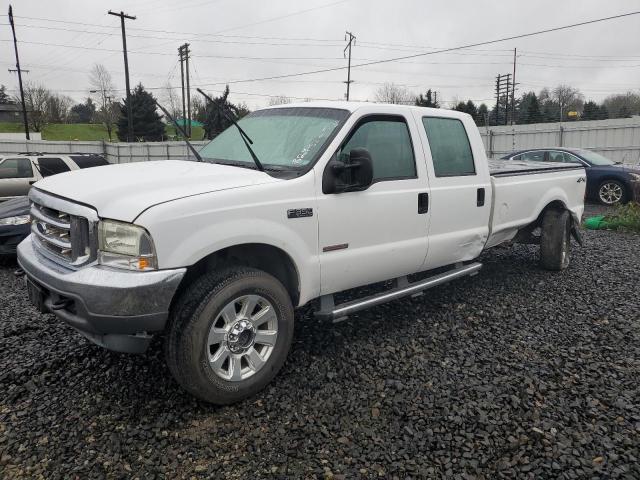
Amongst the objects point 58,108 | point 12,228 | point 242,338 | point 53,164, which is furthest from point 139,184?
point 58,108

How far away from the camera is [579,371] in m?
3.48

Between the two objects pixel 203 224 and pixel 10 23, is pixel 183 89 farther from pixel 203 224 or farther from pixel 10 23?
pixel 203 224

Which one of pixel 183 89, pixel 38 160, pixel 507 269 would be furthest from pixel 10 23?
pixel 507 269

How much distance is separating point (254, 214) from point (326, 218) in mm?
580

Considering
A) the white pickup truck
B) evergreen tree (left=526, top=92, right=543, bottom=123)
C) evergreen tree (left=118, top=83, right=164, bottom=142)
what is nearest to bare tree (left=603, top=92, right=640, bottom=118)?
evergreen tree (left=526, top=92, right=543, bottom=123)

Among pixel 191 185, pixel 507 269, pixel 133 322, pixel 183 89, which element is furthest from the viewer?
pixel 183 89

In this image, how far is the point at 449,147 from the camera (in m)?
4.45

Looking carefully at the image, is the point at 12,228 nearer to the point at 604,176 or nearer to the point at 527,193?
the point at 527,193

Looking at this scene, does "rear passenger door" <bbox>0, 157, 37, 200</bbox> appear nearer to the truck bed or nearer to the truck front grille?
the truck front grille

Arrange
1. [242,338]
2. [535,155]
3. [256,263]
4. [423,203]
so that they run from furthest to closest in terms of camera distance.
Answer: [535,155] < [423,203] < [256,263] < [242,338]

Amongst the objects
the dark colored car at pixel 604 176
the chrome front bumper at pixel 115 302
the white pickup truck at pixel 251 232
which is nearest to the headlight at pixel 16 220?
the white pickup truck at pixel 251 232

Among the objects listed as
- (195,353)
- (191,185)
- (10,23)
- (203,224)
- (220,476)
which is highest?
(10,23)

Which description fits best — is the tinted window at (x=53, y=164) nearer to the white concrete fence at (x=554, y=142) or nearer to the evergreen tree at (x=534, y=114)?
the white concrete fence at (x=554, y=142)

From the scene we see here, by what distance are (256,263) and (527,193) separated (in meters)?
3.48
